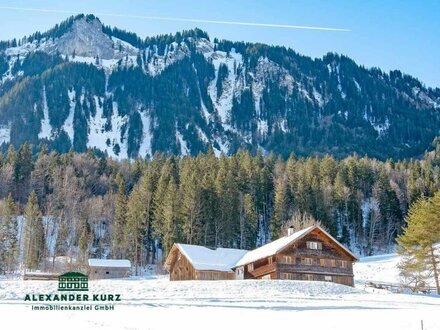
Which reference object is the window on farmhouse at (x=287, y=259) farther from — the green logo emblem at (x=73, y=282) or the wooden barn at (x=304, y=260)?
the green logo emblem at (x=73, y=282)

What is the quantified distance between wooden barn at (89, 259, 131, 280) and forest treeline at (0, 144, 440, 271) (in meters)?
4.14

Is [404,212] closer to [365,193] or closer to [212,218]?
[365,193]

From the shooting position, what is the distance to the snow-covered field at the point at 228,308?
24359mm

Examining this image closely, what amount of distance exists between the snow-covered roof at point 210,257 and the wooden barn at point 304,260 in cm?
247

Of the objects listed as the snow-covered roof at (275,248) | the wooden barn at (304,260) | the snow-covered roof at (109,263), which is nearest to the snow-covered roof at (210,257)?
the snow-covered roof at (275,248)

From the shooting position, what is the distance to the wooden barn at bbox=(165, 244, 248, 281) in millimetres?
61000

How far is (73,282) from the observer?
41.0 meters

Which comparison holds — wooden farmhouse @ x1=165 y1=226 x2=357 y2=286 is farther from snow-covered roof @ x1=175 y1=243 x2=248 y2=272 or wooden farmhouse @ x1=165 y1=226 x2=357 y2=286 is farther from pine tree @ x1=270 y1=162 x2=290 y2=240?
pine tree @ x1=270 y1=162 x2=290 y2=240

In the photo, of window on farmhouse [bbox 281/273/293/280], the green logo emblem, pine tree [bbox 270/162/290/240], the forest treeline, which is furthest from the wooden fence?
the green logo emblem

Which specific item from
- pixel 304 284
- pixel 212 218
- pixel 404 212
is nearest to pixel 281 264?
pixel 304 284

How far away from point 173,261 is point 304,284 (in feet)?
76.4

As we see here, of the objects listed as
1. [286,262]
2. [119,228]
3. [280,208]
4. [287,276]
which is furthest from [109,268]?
[280,208]

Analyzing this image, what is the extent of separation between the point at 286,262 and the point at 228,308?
27.8m

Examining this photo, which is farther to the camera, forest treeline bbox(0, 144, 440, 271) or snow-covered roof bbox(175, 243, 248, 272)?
forest treeline bbox(0, 144, 440, 271)
